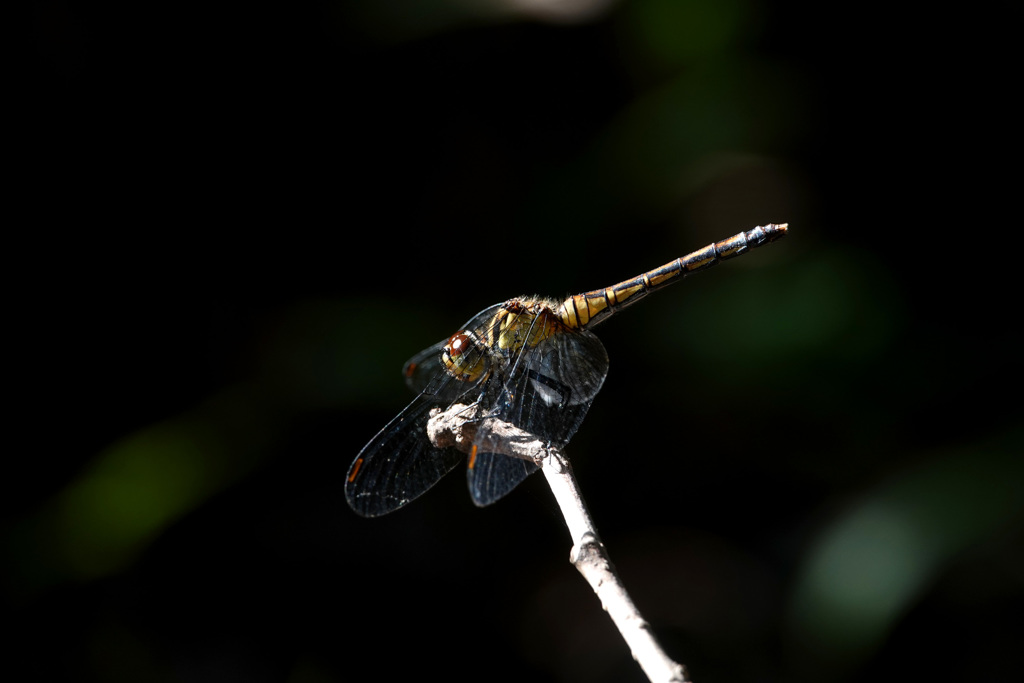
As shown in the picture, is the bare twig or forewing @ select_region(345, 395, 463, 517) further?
forewing @ select_region(345, 395, 463, 517)

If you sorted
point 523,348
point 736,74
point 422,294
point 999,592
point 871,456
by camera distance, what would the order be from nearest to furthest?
point 523,348 < point 999,592 < point 871,456 < point 736,74 < point 422,294

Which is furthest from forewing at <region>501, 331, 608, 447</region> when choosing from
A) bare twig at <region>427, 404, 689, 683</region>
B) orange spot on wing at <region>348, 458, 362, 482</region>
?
orange spot on wing at <region>348, 458, 362, 482</region>

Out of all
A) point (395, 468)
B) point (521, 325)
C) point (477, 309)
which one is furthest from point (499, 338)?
point (477, 309)

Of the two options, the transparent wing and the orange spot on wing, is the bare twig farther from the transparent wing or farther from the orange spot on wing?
the orange spot on wing

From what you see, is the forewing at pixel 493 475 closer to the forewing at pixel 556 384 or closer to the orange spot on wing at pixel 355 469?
the forewing at pixel 556 384

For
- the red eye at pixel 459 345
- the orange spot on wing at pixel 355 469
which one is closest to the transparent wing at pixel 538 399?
the red eye at pixel 459 345

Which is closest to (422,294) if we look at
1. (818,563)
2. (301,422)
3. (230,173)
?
(301,422)

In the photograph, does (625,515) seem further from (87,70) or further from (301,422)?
(87,70)

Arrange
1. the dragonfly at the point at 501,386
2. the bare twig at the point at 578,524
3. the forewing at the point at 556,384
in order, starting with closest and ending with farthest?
the bare twig at the point at 578,524 < the dragonfly at the point at 501,386 < the forewing at the point at 556,384
